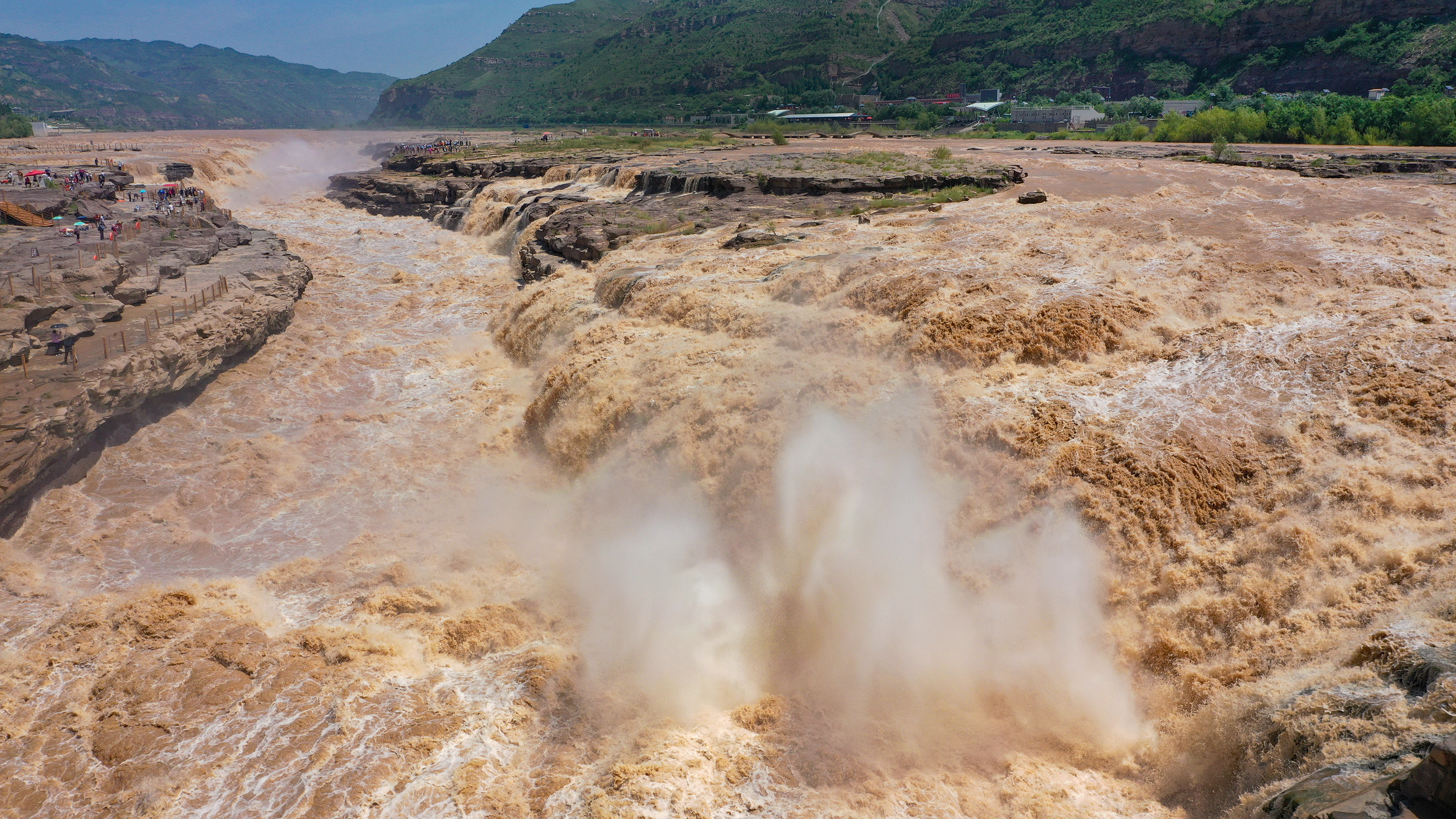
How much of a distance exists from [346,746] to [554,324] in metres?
11.4

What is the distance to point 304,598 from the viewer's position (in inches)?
393

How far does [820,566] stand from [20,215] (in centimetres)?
2743

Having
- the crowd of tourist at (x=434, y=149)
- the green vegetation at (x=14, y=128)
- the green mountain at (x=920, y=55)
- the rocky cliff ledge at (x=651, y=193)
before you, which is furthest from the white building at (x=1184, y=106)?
the green vegetation at (x=14, y=128)

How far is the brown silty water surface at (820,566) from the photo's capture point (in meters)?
6.94

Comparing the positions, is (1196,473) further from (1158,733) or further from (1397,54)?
(1397,54)

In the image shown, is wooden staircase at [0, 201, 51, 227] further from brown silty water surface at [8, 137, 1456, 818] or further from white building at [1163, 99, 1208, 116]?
white building at [1163, 99, 1208, 116]

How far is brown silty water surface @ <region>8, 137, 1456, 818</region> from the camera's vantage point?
6.94m

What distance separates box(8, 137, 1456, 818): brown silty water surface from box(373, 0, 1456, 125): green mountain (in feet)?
204

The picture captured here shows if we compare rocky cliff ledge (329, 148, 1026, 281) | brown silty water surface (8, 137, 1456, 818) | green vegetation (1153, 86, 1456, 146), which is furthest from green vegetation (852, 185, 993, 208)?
green vegetation (1153, 86, 1456, 146)

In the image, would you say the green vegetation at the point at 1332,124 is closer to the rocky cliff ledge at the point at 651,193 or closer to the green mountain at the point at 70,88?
the rocky cliff ledge at the point at 651,193

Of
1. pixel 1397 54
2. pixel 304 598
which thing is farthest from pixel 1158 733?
pixel 1397 54

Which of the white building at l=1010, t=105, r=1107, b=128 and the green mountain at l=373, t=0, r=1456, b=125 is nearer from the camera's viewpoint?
the white building at l=1010, t=105, r=1107, b=128

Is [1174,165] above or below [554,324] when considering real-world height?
above

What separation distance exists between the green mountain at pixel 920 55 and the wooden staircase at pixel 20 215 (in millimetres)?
73990
